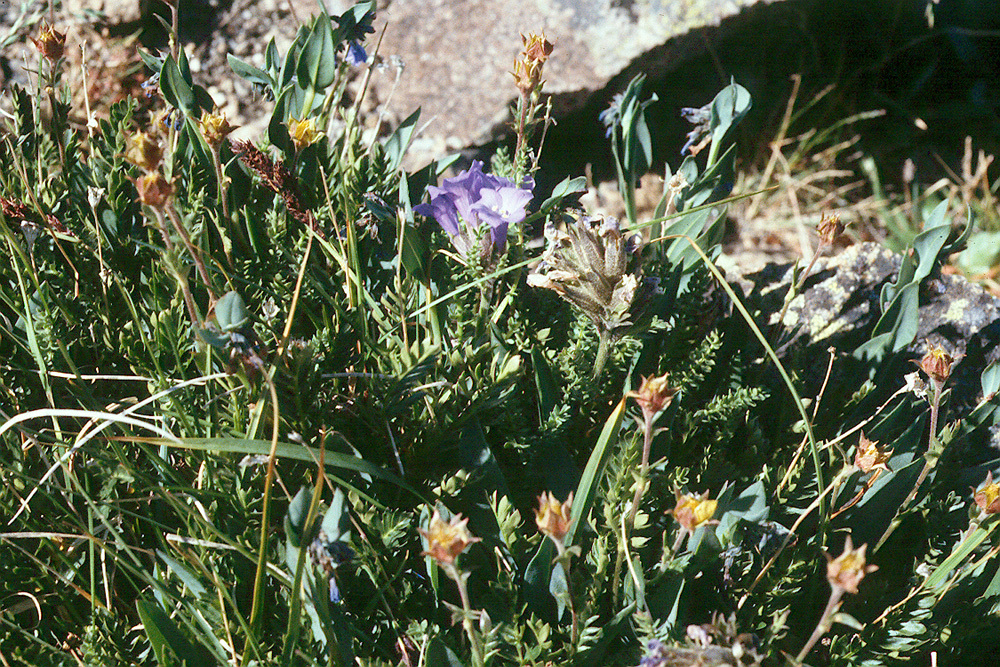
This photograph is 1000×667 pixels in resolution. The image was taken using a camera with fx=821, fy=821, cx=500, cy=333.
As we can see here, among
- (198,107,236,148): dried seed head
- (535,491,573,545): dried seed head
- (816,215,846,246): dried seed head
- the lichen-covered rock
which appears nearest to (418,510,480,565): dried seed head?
(535,491,573,545): dried seed head

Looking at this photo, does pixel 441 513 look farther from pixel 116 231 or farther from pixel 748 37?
pixel 748 37

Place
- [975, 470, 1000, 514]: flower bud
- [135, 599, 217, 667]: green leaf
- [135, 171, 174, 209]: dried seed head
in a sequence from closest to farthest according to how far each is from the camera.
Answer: [135, 171, 174, 209]: dried seed head < [135, 599, 217, 667]: green leaf < [975, 470, 1000, 514]: flower bud

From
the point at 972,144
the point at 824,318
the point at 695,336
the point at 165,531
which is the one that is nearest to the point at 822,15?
the point at 972,144

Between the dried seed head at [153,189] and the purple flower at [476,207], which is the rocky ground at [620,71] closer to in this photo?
the purple flower at [476,207]

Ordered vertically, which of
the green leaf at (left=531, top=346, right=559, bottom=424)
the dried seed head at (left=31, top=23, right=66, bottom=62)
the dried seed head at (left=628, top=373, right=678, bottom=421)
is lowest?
the green leaf at (left=531, top=346, right=559, bottom=424)

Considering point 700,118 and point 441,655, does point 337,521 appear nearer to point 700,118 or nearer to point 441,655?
point 441,655

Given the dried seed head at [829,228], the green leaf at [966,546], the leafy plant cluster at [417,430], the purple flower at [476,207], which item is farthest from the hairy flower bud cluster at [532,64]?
the green leaf at [966,546]

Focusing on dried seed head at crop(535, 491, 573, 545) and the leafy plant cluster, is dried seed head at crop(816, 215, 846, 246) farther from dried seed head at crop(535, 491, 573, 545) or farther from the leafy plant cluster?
dried seed head at crop(535, 491, 573, 545)
